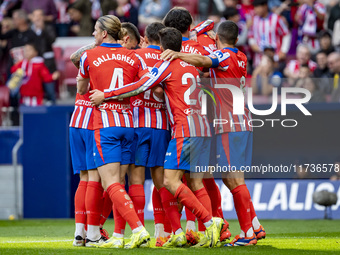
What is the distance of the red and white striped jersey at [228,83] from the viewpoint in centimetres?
696

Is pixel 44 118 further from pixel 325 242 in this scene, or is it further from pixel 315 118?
pixel 325 242

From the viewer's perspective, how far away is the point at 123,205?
660 centimetres

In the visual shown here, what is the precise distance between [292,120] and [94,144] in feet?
18.2

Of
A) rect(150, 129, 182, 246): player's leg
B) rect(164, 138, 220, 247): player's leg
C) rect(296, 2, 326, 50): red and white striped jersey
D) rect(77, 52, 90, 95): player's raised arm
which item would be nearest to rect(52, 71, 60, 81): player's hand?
rect(296, 2, 326, 50): red and white striped jersey

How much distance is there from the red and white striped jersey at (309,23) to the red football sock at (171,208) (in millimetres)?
8740

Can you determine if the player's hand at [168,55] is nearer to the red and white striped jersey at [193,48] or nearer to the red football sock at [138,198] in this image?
the red and white striped jersey at [193,48]

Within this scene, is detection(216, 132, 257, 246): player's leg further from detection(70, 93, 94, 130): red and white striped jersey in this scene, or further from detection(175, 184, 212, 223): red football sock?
detection(70, 93, 94, 130): red and white striped jersey

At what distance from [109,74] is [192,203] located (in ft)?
5.10

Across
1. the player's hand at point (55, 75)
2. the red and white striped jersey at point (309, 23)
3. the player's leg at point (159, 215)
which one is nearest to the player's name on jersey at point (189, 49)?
the player's leg at point (159, 215)

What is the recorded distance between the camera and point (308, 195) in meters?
11.8

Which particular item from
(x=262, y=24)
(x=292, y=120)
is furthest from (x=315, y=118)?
(x=262, y=24)

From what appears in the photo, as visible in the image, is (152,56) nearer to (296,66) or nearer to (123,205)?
(123,205)

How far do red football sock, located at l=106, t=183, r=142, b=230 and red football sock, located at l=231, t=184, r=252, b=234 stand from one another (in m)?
1.07

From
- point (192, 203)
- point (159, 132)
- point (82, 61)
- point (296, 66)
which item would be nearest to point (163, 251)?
point (192, 203)
